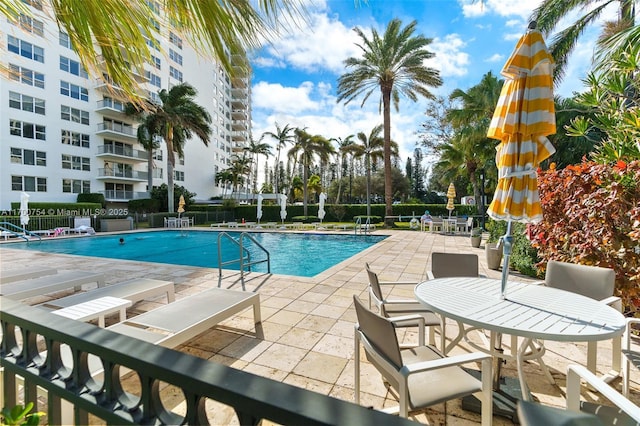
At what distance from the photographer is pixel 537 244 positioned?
5145 mm

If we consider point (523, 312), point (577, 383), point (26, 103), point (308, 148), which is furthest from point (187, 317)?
point (26, 103)

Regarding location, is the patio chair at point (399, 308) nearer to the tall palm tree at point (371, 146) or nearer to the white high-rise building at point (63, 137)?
the white high-rise building at point (63, 137)

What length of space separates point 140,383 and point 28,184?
2904 cm

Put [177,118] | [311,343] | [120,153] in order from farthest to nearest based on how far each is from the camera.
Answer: [120,153] → [177,118] → [311,343]

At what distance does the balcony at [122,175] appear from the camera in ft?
84.5

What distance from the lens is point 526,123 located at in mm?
2338

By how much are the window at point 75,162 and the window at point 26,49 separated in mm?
7088

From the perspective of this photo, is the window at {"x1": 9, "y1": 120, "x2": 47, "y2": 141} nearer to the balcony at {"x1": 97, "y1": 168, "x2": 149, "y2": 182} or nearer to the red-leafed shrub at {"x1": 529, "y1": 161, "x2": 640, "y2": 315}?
the balcony at {"x1": 97, "y1": 168, "x2": 149, "y2": 182}

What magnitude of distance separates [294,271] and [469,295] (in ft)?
22.2

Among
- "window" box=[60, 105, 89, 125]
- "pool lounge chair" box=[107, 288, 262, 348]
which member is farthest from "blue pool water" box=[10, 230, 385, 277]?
"window" box=[60, 105, 89, 125]

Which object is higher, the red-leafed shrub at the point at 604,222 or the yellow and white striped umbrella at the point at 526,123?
the yellow and white striped umbrella at the point at 526,123

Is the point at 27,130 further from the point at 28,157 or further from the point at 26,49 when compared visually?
the point at 26,49

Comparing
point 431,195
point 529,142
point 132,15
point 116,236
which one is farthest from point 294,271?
point 431,195

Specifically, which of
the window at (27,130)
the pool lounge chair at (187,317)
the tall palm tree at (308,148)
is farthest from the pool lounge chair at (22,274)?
the window at (27,130)
